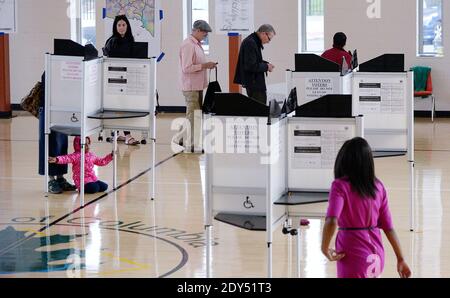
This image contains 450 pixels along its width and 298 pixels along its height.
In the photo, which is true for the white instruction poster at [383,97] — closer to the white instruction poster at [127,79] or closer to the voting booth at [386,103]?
the voting booth at [386,103]

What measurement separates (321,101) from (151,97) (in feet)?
13.2

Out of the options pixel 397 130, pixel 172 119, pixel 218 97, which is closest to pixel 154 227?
pixel 397 130

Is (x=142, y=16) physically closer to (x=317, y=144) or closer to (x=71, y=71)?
(x=71, y=71)

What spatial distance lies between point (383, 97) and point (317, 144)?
2539 millimetres

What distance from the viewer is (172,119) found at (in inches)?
655

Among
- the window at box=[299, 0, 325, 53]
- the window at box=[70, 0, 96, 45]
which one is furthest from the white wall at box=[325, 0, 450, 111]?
the window at box=[70, 0, 96, 45]

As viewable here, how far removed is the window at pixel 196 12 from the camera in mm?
17453

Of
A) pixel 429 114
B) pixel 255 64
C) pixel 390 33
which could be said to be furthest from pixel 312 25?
pixel 255 64

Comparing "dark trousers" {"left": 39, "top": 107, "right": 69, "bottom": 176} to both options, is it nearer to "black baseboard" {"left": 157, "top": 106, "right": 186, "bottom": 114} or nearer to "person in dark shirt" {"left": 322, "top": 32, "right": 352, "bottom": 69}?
"person in dark shirt" {"left": 322, "top": 32, "right": 352, "bottom": 69}

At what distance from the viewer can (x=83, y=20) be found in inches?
707

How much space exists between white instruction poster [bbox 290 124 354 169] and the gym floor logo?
1.57 meters

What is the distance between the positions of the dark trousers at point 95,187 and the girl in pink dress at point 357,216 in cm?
554

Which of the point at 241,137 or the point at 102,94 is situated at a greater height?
the point at 102,94
